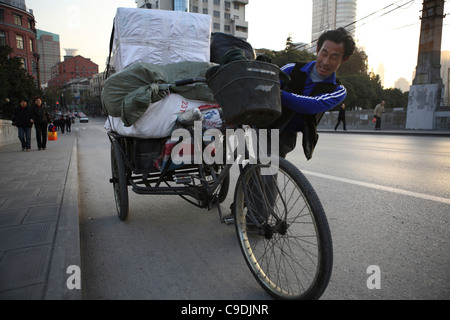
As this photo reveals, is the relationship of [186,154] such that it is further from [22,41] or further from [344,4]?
[344,4]

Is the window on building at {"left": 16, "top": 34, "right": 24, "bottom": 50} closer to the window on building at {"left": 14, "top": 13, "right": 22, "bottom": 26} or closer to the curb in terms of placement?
the window on building at {"left": 14, "top": 13, "right": 22, "bottom": 26}

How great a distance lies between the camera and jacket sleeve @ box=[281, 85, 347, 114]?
6.70ft

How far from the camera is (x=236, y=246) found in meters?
2.69

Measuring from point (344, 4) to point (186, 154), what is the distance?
95090 millimetres

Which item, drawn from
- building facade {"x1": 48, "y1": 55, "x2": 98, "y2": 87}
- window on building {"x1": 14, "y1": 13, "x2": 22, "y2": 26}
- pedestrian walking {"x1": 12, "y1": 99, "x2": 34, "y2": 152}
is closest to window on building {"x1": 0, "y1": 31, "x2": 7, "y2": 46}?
window on building {"x1": 14, "y1": 13, "x2": 22, "y2": 26}

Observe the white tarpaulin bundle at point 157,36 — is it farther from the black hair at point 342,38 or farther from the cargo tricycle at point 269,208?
the black hair at point 342,38

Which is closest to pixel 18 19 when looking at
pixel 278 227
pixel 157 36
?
pixel 157 36

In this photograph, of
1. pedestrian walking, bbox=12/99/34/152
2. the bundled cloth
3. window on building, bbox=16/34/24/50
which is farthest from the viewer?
window on building, bbox=16/34/24/50

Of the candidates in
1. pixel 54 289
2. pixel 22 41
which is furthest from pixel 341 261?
pixel 22 41

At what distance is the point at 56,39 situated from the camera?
12344cm

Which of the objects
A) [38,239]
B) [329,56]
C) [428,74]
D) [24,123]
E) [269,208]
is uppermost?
[428,74]

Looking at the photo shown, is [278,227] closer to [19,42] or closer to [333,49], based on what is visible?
[333,49]

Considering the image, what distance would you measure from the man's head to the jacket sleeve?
242 mm

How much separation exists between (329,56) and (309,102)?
1.47 ft
